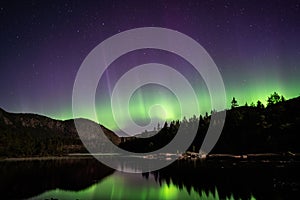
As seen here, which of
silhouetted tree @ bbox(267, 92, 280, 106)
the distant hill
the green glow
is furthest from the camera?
silhouetted tree @ bbox(267, 92, 280, 106)

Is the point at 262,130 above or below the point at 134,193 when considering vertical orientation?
above

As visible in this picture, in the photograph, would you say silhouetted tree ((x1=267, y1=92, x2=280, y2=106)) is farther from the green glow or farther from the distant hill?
the green glow

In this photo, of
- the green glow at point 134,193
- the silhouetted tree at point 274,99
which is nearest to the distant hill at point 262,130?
the silhouetted tree at point 274,99

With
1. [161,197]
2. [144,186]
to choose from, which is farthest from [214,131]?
[161,197]

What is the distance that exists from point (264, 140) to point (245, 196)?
85.8 metres

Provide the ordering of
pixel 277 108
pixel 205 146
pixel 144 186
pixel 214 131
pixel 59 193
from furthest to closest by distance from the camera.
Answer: pixel 214 131, pixel 205 146, pixel 277 108, pixel 144 186, pixel 59 193

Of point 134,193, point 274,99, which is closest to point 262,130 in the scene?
point 274,99

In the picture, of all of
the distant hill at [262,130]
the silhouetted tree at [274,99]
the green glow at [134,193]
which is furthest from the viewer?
the silhouetted tree at [274,99]

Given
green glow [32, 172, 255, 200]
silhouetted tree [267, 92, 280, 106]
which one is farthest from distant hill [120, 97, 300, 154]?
green glow [32, 172, 255, 200]

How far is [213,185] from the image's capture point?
51.4 metres

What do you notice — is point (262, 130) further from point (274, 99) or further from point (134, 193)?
point (134, 193)

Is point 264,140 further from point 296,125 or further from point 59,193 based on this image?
point 59,193

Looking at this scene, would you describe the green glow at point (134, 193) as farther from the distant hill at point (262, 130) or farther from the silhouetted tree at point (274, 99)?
the silhouetted tree at point (274, 99)

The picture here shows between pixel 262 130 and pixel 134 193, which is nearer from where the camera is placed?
pixel 134 193
